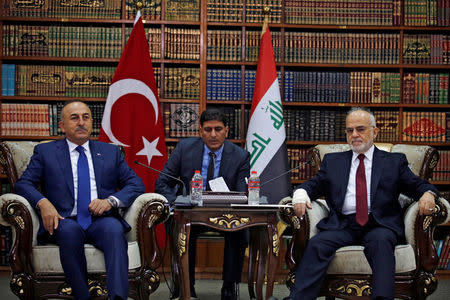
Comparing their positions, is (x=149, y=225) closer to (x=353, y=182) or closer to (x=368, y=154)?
(x=353, y=182)

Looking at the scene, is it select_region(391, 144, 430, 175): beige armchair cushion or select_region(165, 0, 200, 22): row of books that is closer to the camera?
select_region(391, 144, 430, 175): beige armchair cushion

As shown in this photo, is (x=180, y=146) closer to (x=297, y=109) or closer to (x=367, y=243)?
(x=367, y=243)

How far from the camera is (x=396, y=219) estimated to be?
10.6 feet

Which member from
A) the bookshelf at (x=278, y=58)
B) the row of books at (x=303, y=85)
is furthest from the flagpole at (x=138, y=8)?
the row of books at (x=303, y=85)

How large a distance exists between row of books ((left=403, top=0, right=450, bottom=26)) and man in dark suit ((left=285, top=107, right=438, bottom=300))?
2.02 meters

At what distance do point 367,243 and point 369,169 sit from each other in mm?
522

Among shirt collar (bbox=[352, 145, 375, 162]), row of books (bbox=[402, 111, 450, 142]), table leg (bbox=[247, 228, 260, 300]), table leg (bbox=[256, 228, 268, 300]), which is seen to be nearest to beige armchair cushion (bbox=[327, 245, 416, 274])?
table leg (bbox=[256, 228, 268, 300])

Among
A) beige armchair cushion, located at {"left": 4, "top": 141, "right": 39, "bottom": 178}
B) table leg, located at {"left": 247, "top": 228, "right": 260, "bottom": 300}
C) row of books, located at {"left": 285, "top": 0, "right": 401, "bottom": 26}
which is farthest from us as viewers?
row of books, located at {"left": 285, "top": 0, "right": 401, "bottom": 26}

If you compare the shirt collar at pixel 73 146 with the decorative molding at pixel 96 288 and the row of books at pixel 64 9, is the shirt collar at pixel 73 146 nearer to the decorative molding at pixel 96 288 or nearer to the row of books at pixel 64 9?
the decorative molding at pixel 96 288

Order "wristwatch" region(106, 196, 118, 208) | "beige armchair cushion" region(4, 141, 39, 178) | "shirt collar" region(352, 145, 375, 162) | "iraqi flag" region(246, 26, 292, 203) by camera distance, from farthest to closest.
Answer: "iraqi flag" region(246, 26, 292, 203)
"beige armchair cushion" region(4, 141, 39, 178)
"shirt collar" region(352, 145, 375, 162)
"wristwatch" region(106, 196, 118, 208)

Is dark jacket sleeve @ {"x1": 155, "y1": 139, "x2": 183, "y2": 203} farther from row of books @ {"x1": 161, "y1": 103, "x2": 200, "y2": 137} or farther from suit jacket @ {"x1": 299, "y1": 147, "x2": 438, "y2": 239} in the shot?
row of books @ {"x1": 161, "y1": 103, "x2": 200, "y2": 137}

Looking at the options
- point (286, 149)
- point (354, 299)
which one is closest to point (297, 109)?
point (286, 149)

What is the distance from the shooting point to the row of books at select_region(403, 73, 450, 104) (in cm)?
504

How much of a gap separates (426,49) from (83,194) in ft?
10.7
